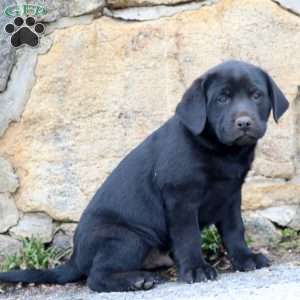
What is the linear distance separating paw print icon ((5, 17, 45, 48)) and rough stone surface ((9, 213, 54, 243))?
120cm

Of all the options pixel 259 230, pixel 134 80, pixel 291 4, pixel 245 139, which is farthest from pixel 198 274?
pixel 291 4

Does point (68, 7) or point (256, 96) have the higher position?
point (68, 7)

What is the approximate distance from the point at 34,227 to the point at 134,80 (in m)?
1.25

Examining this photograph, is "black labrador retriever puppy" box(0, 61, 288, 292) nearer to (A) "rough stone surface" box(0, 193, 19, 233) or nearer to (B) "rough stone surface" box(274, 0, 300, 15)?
(A) "rough stone surface" box(0, 193, 19, 233)

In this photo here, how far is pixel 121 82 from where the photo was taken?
6.19 m

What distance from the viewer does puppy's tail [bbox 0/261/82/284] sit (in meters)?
5.46

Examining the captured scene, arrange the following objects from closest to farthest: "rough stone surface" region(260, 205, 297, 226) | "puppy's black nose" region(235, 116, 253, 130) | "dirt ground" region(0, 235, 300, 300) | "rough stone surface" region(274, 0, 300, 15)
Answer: "puppy's black nose" region(235, 116, 253, 130)
"dirt ground" region(0, 235, 300, 300)
"rough stone surface" region(274, 0, 300, 15)
"rough stone surface" region(260, 205, 297, 226)

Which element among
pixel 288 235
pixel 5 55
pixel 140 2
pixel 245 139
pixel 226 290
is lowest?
pixel 288 235

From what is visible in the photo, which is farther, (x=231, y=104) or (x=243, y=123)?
(x=231, y=104)

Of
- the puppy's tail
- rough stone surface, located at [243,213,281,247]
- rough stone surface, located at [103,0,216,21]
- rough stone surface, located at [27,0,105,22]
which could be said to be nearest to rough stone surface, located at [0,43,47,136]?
rough stone surface, located at [27,0,105,22]

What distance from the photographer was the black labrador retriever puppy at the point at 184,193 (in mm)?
5109

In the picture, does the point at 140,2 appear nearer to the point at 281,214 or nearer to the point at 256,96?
the point at 256,96

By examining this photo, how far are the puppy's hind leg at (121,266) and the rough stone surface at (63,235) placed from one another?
1.08 metres

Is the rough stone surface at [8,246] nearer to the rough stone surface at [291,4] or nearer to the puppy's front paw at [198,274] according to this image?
the puppy's front paw at [198,274]
